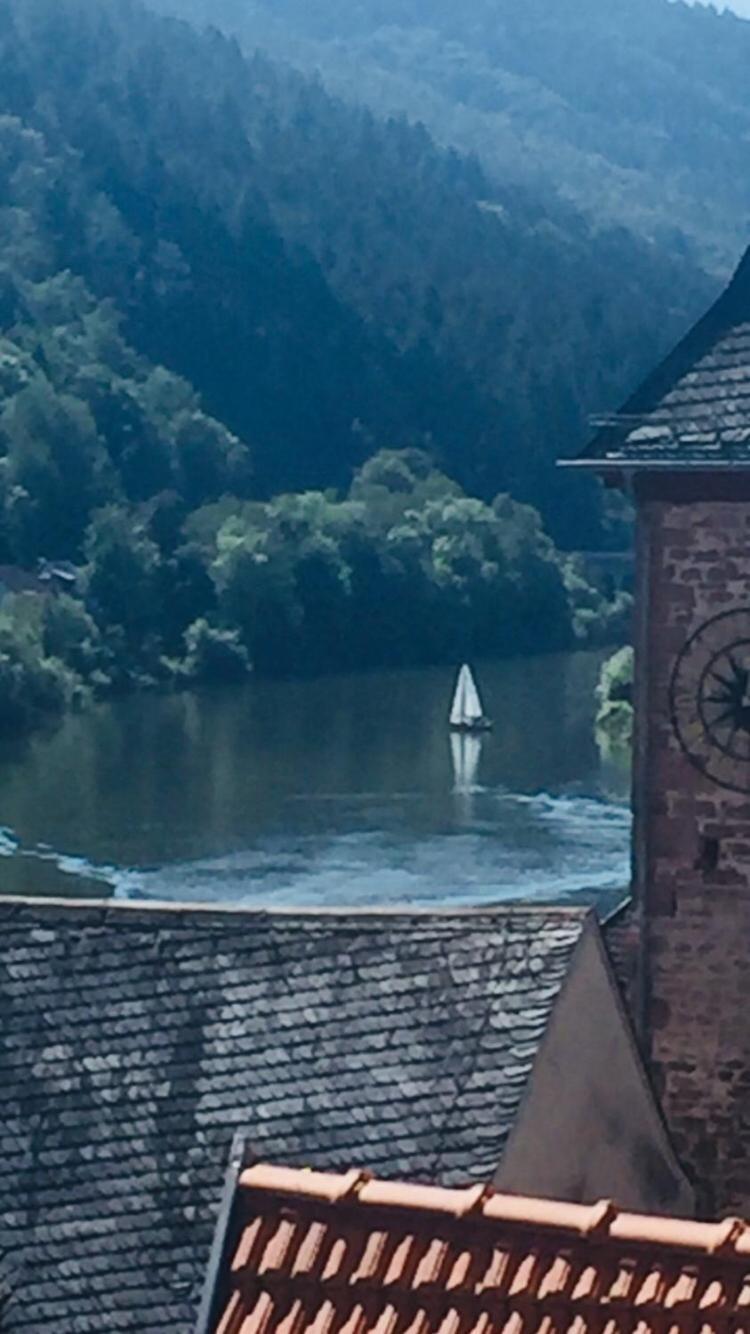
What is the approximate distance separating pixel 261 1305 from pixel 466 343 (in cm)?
9878

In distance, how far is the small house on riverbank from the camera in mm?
10289

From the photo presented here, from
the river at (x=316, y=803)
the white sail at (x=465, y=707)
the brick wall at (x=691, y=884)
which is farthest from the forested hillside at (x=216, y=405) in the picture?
the brick wall at (x=691, y=884)

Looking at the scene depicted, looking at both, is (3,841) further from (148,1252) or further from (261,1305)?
(261,1305)

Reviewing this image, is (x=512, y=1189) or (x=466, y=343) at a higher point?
(x=466, y=343)

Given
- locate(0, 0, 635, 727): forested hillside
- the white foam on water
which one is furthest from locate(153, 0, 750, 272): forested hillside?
the white foam on water

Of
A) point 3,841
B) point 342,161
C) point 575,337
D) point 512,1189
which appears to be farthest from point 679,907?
point 342,161

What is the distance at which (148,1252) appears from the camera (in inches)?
399

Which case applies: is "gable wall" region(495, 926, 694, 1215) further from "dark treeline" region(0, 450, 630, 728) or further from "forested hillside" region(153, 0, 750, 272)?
"forested hillside" region(153, 0, 750, 272)

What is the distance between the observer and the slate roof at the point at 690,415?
11.0 metres

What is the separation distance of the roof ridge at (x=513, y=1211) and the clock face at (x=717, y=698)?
4.02 metres

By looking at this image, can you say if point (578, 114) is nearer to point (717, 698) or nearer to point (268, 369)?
Result: point (268, 369)

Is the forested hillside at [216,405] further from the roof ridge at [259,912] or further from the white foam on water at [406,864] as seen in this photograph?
the roof ridge at [259,912]

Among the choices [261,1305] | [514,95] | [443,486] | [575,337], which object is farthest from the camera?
[514,95]

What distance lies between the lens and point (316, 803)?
43.7m
